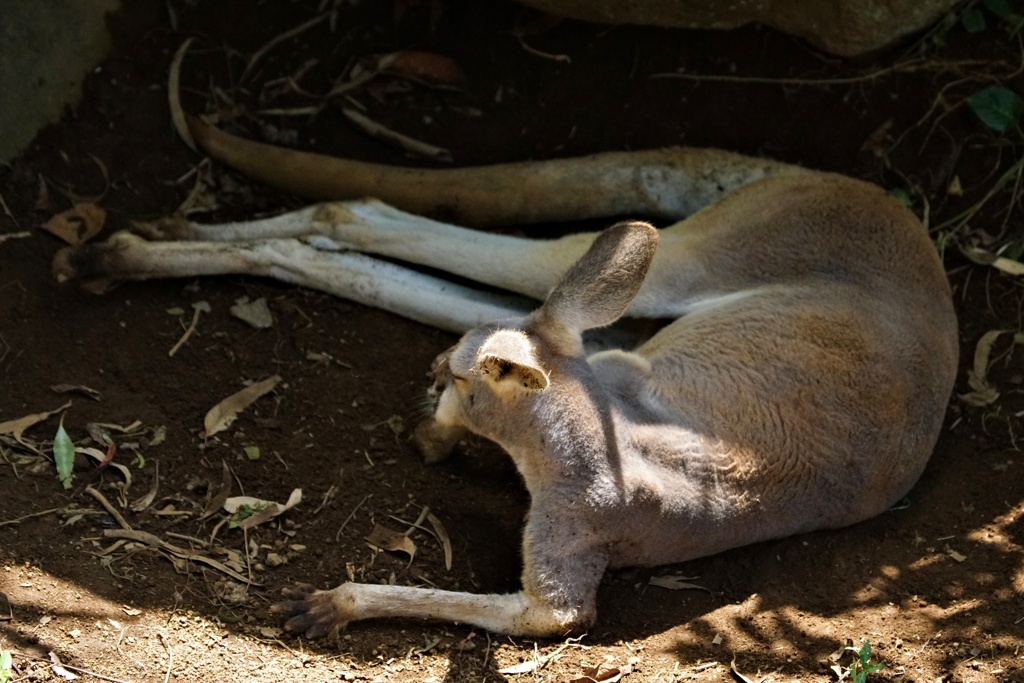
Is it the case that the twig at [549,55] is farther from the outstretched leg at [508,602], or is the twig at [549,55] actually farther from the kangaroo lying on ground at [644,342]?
the outstretched leg at [508,602]

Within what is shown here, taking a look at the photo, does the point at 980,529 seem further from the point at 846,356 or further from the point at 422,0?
the point at 422,0

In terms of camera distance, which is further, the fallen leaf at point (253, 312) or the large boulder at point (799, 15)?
the large boulder at point (799, 15)

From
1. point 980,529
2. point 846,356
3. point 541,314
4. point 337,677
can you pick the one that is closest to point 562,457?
point 541,314

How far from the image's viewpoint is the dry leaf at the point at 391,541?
3.96 metres

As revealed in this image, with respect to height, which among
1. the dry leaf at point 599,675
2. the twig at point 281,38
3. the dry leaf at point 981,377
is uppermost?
the twig at point 281,38

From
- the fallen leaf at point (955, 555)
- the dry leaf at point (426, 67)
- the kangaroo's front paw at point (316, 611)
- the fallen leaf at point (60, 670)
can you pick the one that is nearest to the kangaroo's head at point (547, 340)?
the kangaroo's front paw at point (316, 611)

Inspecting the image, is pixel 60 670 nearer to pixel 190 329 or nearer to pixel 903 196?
pixel 190 329

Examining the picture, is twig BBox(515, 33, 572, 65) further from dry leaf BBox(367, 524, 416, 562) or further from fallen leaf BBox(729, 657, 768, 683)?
fallen leaf BBox(729, 657, 768, 683)

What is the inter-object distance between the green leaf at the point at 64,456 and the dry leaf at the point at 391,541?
1.01 m

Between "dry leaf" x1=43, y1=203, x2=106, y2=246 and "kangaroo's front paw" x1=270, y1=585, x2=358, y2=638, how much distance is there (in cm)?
191

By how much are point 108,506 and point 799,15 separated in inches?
137

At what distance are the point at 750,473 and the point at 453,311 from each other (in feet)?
4.78

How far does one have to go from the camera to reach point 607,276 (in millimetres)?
3627

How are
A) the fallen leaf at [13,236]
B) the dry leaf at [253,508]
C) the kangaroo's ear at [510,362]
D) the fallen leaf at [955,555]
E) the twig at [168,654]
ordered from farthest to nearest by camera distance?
the fallen leaf at [13,236] → the fallen leaf at [955,555] → the dry leaf at [253,508] → the kangaroo's ear at [510,362] → the twig at [168,654]
